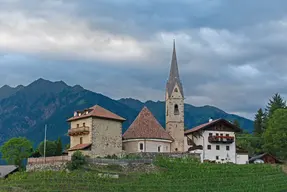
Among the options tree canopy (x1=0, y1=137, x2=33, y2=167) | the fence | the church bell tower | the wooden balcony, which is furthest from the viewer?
tree canopy (x1=0, y1=137, x2=33, y2=167)

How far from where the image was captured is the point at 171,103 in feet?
256

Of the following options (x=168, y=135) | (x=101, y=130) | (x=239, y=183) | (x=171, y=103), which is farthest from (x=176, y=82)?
(x=239, y=183)

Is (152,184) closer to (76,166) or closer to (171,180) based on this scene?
(171,180)

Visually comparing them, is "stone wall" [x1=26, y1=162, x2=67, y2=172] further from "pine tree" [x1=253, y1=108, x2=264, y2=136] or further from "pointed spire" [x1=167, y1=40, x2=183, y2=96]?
"pine tree" [x1=253, y1=108, x2=264, y2=136]

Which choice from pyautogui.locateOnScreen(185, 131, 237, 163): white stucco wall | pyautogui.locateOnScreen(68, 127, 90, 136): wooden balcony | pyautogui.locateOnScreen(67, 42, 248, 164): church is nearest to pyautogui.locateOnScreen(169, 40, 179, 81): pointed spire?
pyautogui.locateOnScreen(67, 42, 248, 164): church

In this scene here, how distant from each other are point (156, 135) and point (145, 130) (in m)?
1.65

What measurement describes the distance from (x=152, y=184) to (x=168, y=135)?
697 inches

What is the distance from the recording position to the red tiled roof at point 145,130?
7038cm

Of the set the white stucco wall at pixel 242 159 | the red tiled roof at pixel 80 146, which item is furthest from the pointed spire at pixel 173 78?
the red tiled roof at pixel 80 146

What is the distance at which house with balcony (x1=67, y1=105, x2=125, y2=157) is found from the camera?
66125mm

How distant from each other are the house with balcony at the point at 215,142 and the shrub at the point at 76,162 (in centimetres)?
1918

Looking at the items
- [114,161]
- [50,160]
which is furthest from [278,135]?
[50,160]

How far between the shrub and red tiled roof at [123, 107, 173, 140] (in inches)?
479

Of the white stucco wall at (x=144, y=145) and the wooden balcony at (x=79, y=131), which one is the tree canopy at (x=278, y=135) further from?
the wooden balcony at (x=79, y=131)
